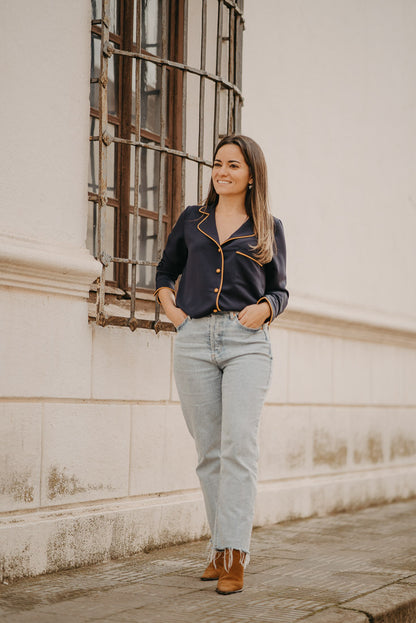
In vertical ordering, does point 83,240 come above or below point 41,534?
above

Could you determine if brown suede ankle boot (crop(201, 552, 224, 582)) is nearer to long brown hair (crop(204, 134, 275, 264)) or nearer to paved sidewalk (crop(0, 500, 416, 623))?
paved sidewalk (crop(0, 500, 416, 623))

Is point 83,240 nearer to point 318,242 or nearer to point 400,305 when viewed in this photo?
point 318,242

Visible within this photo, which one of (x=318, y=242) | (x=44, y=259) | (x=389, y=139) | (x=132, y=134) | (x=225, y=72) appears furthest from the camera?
(x=389, y=139)

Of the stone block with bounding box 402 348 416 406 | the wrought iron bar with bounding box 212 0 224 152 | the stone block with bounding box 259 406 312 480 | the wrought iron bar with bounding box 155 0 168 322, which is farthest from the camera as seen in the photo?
the stone block with bounding box 402 348 416 406

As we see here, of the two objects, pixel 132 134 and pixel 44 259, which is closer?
pixel 44 259

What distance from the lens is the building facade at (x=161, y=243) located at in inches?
163

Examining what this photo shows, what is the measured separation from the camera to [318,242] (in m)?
6.71

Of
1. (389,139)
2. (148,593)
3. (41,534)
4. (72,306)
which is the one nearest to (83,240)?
(72,306)

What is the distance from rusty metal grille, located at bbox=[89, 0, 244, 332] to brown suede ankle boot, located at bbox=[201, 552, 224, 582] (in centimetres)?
127

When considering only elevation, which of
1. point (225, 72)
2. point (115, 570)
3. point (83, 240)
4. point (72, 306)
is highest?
point (225, 72)

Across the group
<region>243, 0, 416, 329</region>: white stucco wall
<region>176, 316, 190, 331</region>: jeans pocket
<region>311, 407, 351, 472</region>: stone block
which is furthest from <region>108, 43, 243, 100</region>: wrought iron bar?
<region>311, 407, 351, 472</region>: stone block

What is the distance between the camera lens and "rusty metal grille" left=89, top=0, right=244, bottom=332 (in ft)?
15.3

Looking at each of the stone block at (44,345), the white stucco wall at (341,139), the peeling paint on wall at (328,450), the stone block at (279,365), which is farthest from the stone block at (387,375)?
the stone block at (44,345)

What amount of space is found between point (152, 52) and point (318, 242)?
6.52ft
